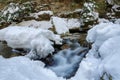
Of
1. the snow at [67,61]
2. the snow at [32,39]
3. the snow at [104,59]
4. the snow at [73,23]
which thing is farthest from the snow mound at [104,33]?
the snow at [73,23]

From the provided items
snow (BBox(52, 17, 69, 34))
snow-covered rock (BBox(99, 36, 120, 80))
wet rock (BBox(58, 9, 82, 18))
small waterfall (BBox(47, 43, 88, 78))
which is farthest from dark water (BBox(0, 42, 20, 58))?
snow-covered rock (BBox(99, 36, 120, 80))

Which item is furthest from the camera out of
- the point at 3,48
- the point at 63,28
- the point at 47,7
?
the point at 47,7

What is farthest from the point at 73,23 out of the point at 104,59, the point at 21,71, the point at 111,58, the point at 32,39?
the point at 111,58

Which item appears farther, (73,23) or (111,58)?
(73,23)

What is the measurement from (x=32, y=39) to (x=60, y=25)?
1636 millimetres

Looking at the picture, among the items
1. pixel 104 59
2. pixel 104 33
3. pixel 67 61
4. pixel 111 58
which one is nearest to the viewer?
pixel 111 58

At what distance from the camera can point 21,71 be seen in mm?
3779

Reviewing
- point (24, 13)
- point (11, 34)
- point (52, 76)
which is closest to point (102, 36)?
point (52, 76)

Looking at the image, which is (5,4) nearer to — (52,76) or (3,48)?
Answer: (3,48)

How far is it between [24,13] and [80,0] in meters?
1.75

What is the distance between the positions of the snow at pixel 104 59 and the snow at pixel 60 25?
2287mm

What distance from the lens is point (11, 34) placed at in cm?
627

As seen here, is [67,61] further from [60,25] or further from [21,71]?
[21,71]

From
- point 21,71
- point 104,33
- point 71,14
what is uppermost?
point 104,33
